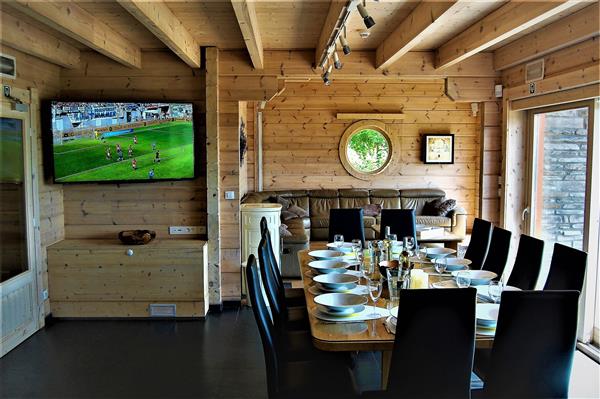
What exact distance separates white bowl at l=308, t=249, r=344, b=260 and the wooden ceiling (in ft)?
5.88

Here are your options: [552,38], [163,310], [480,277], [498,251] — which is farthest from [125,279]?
[552,38]

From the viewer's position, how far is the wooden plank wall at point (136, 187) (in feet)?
16.6

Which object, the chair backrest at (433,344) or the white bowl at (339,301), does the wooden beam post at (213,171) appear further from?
the chair backrest at (433,344)

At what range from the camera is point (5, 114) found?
409 cm

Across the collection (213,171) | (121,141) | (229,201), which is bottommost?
(229,201)

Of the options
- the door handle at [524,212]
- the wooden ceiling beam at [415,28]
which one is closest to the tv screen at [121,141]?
the wooden ceiling beam at [415,28]

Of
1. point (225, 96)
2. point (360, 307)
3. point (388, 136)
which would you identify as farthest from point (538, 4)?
point (388, 136)

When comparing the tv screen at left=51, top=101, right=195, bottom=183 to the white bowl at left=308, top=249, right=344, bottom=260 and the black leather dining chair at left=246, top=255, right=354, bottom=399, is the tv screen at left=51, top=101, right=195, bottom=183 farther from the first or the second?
the black leather dining chair at left=246, top=255, right=354, bottom=399

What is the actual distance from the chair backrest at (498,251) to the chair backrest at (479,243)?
0.06 m

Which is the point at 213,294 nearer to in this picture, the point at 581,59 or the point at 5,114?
the point at 5,114

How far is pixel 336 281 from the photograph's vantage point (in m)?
3.12

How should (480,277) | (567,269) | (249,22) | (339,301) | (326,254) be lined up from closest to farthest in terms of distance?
(339,301), (567,269), (480,277), (249,22), (326,254)

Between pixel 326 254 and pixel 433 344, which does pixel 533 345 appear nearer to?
pixel 433 344

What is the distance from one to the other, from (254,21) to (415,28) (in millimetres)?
1270
